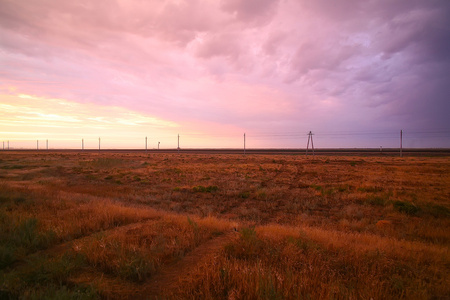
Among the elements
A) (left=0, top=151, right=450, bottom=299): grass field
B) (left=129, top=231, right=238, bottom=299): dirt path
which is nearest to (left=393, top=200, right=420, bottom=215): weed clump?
(left=0, top=151, right=450, bottom=299): grass field

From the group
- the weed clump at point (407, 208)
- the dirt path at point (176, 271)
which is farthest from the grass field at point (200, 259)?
the weed clump at point (407, 208)

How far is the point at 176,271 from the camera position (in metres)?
4.09

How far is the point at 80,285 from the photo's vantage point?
3373mm

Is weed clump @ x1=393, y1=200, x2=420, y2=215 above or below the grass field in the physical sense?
below

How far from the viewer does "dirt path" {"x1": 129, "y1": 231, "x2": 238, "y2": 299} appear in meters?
3.49

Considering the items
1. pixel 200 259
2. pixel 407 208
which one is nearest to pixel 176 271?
pixel 200 259

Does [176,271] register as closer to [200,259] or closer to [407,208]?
[200,259]

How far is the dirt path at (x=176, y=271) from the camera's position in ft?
11.5

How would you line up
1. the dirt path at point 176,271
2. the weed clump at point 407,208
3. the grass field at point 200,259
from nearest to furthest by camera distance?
the grass field at point 200,259 → the dirt path at point 176,271 → the weed clump at point 407,208

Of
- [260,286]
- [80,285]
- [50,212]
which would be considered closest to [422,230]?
[260,286]

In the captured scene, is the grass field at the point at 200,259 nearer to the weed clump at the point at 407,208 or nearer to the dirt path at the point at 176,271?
the dirt path at the point at 176,271

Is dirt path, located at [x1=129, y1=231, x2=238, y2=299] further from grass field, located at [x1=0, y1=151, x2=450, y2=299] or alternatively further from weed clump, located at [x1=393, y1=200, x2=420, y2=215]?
weed clump, located at [x1=393, y1=200, x2=420, y2=215]

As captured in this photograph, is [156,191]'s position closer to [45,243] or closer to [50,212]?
[50,212]

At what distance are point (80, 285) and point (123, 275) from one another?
2.21ft
